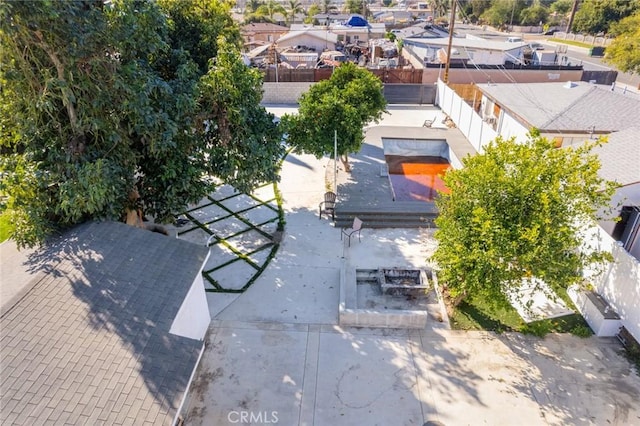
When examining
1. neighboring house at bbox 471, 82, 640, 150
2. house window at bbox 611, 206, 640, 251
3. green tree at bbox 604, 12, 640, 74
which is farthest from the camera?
green tree at bbox 604, 12, 640, 74

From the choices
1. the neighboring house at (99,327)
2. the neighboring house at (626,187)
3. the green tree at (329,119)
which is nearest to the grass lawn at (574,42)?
the neighboring house at (626,187)

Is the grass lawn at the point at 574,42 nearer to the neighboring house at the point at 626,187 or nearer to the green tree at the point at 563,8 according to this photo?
the green tree at the point at 563,8

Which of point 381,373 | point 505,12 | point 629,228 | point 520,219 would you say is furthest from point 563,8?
point 381,373

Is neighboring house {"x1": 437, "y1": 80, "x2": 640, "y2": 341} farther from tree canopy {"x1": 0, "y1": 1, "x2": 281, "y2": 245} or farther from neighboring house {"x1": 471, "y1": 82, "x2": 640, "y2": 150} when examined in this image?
tree canopy {"x1": 0, "y1": 1, "x2": 281, "y2": 245}

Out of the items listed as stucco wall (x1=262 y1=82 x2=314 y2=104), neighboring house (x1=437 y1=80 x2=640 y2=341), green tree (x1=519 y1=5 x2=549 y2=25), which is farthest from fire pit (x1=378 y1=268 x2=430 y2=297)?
green tree (x1=519 y1=5 x2=549 y2=25)

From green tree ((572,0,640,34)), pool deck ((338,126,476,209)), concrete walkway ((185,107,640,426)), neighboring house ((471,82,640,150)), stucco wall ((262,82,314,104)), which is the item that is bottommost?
concrete walkway ((185,107,640,426))

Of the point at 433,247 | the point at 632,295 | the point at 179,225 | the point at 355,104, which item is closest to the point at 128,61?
the point at 179,225

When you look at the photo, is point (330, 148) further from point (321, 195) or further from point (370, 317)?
point (370, 317)
